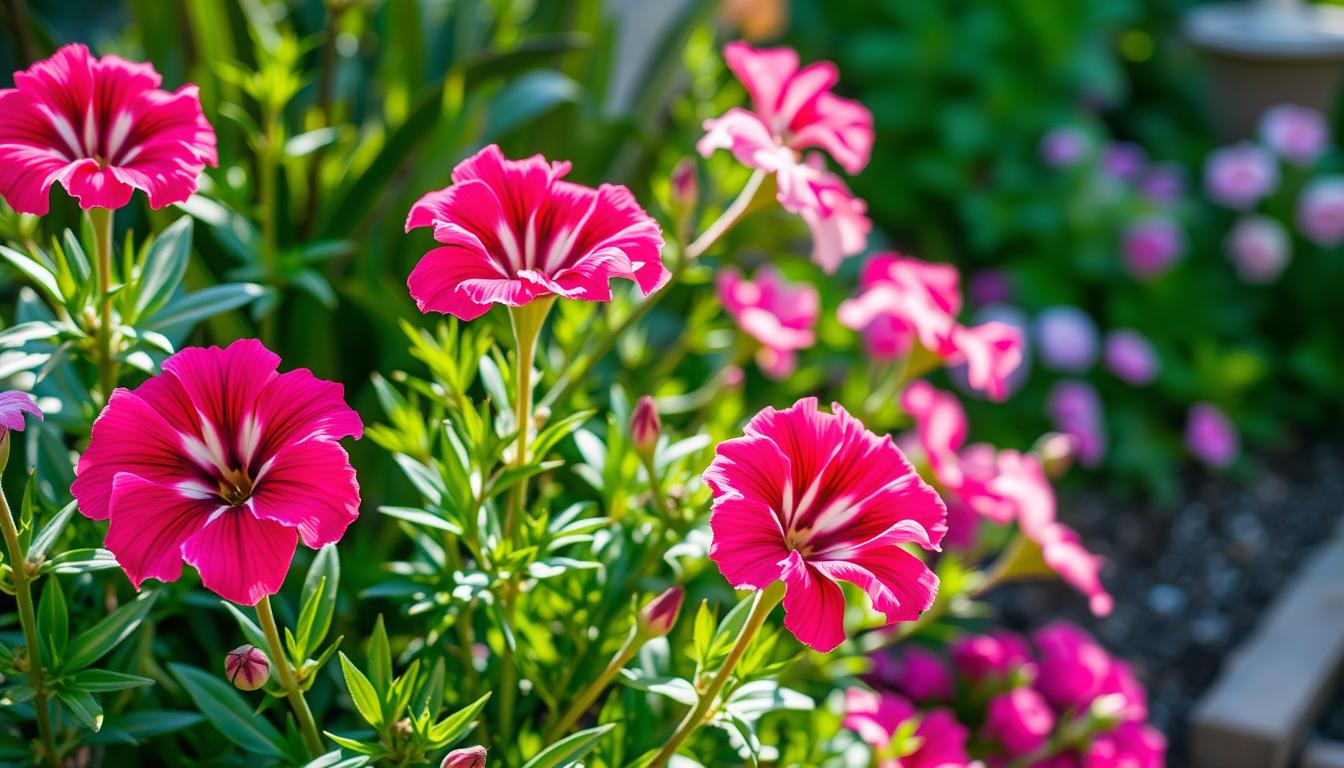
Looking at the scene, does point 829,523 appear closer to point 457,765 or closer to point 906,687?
point 457,765

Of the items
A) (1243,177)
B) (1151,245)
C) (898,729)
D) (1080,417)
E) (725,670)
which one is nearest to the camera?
(725,670)

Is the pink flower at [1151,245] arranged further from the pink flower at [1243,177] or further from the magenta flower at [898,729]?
the magenta flower at [898,729]

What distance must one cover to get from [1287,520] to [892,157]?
0.98 m

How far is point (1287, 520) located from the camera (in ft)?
7.18

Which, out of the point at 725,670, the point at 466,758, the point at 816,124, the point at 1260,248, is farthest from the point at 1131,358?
the point at 466,758

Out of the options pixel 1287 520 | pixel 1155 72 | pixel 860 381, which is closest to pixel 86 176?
pixel 860 381

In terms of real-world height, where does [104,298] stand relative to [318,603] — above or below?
above

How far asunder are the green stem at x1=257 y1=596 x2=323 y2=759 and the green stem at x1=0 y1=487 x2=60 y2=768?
12 cm

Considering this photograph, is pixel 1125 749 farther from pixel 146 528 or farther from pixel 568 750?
pixel 146 528

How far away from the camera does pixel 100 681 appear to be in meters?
0.74

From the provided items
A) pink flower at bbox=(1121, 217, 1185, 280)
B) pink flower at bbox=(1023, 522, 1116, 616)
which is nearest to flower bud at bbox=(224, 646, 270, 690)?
pink flower at bbox=(1023, 522, 1116, 616)

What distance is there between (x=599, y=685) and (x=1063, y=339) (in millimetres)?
1636

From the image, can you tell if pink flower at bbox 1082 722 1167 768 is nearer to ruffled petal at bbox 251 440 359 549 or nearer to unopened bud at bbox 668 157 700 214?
unopened bud at bbox 668 157 700 214

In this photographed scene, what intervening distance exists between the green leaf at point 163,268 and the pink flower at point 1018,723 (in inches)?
33.3
